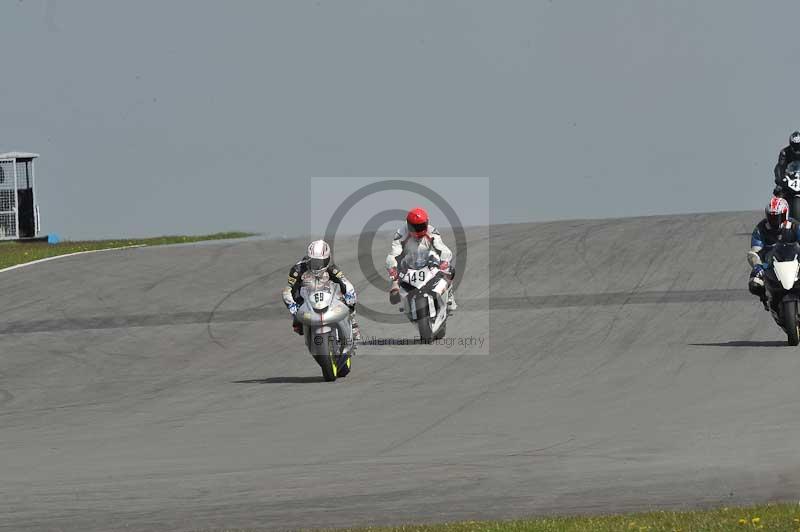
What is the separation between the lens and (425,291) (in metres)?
19.5

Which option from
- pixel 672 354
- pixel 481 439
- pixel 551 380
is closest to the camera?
pixel 481 439

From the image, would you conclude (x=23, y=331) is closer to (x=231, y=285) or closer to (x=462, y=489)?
(x=231, y=285)

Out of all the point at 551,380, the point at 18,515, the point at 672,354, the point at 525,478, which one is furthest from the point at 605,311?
the point at 18,515

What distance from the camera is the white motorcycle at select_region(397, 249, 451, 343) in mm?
19500

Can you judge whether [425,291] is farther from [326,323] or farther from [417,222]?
[326,323]

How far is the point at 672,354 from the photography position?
17312 mm

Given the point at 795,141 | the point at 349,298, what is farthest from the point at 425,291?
the point at 795,141

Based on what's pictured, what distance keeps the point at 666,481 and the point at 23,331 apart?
1499cm

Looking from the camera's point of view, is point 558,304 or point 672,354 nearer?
point 672,354

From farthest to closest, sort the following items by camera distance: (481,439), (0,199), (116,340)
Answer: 1. (0,199)
2. (116,340)
3. (481,439)

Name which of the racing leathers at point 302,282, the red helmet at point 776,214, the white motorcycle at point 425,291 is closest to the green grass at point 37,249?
the white motorcycle at point 425,291

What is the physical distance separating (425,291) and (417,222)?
3.24 ft

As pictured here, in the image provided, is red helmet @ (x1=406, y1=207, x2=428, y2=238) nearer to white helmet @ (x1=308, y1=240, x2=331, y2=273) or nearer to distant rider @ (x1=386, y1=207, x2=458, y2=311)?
distant rider @ (x1=386, y1=207, x2=458, y2=311)

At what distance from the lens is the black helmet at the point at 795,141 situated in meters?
24.1
